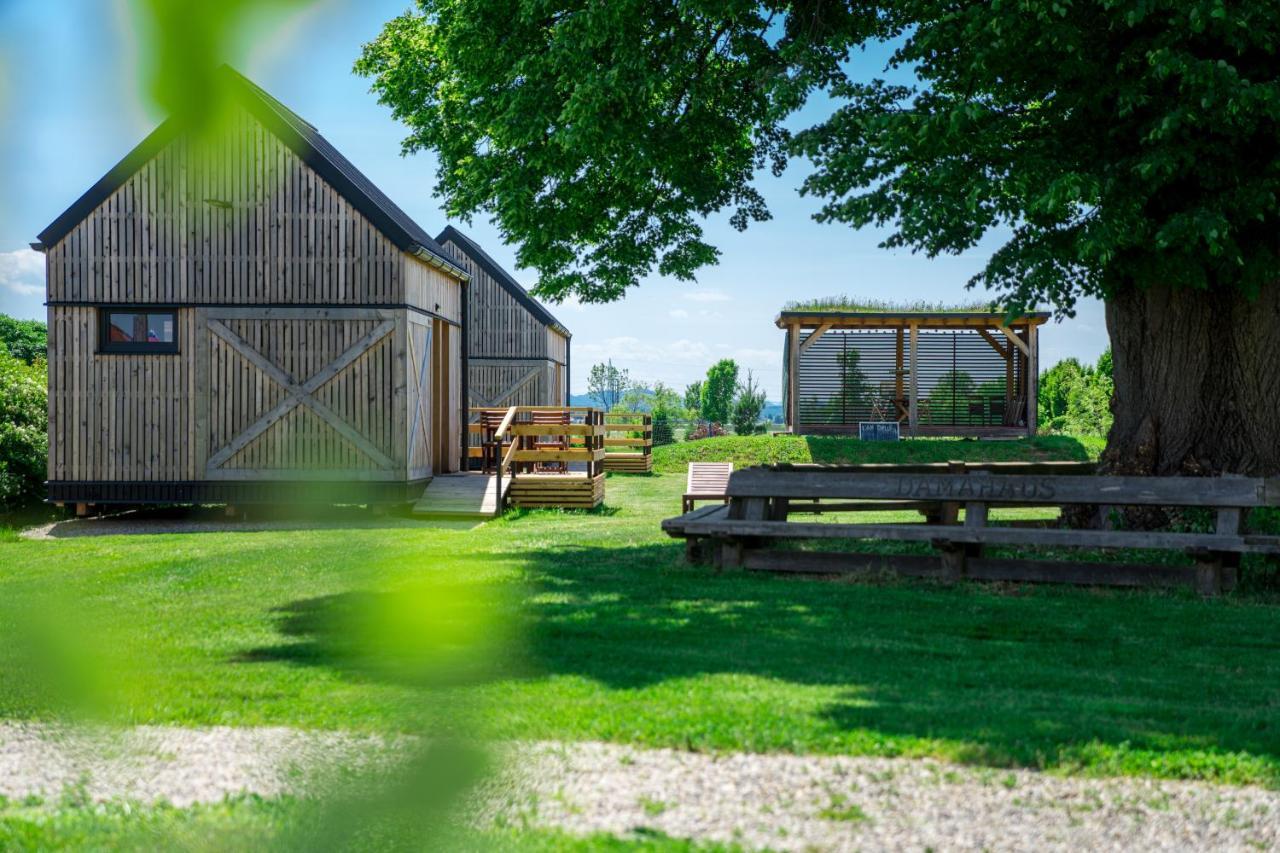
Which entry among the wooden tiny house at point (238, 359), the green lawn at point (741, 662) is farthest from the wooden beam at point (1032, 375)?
the green lawn at point (741, 662)

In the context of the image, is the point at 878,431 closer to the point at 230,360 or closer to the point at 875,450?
the point at 875,450

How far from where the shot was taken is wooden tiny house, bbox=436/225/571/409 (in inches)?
1545

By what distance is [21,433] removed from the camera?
21.1 metres

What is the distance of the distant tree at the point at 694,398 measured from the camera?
4838 centimetres

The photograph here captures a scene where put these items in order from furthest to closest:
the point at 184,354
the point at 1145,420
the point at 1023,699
A: the point at 184,354
the point at 1145,420
the point at 1023,699

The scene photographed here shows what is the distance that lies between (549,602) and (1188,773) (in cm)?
551

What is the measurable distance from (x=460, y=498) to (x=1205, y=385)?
1175 cm

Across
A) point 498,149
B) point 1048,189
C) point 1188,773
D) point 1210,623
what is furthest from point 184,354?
point 1188,773

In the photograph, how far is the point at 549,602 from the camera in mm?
9539

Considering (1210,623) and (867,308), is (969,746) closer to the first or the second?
(1210,623)

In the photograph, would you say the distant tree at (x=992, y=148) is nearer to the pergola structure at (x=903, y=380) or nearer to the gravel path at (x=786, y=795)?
the gravel path at (x=786, y=795)

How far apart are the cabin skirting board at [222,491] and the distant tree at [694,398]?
29188 mm

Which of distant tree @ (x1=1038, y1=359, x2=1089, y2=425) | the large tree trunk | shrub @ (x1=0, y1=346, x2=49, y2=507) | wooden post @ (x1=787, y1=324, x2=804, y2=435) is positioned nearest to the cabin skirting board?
shrub @ (x1=0, y1=346, x2=49, y2=507)

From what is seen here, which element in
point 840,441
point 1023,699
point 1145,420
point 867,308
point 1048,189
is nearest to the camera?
point 1023,699
